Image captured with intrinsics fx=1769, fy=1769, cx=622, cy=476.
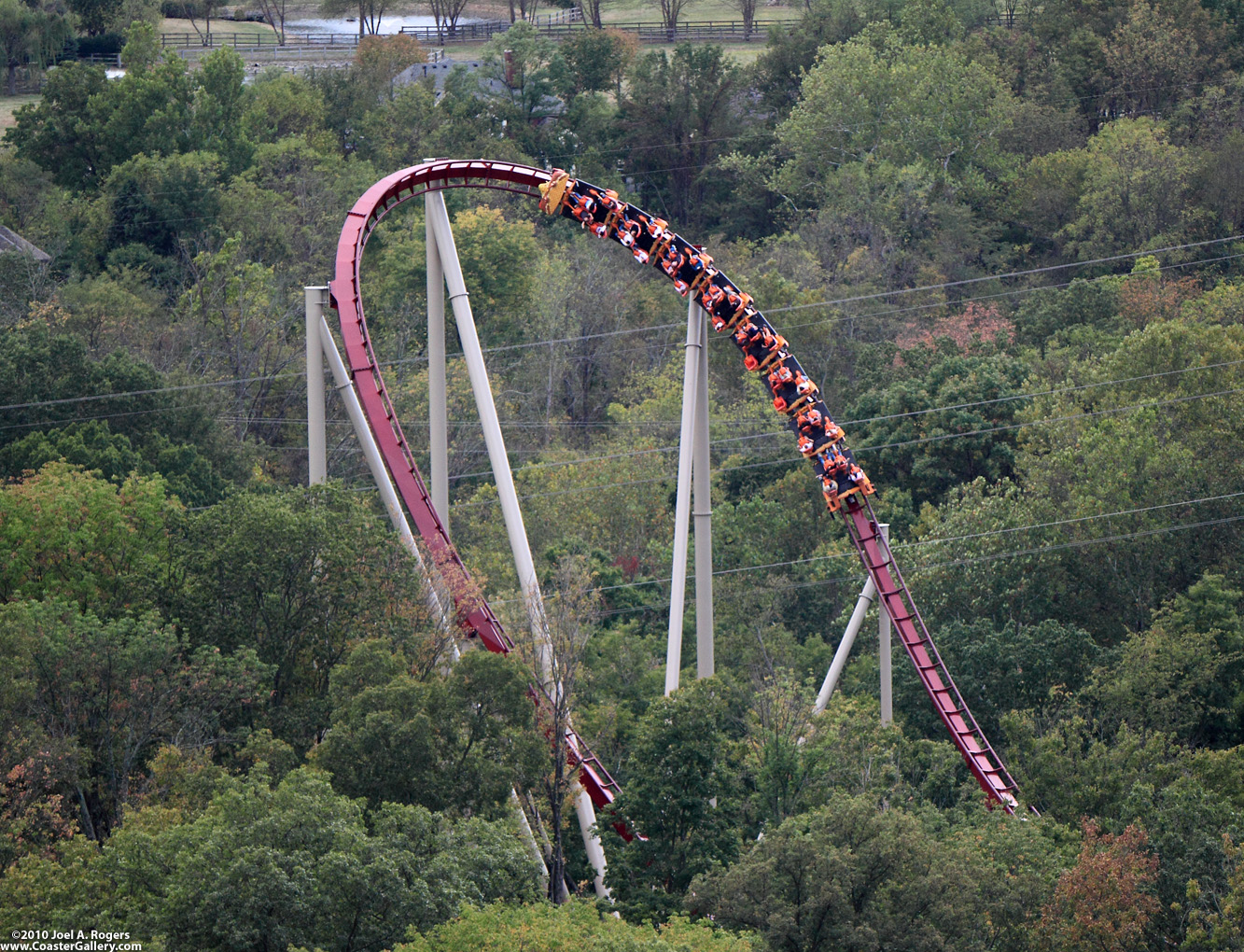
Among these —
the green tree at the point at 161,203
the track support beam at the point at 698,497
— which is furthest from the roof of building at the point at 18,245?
the track support beam at the point at 698,497

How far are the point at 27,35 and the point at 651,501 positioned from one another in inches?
1859

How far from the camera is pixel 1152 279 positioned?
57562mm

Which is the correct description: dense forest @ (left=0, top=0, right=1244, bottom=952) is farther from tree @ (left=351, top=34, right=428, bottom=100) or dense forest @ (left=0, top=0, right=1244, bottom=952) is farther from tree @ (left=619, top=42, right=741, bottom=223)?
tree @ (left=351, top=34, right=428, bottom=100)

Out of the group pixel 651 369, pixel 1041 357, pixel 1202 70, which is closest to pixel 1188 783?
pixel 1041 357

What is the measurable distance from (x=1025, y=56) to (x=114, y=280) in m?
41.2

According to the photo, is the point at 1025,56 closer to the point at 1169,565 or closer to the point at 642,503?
the point at 642,503

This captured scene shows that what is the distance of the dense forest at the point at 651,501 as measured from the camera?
71.9ft

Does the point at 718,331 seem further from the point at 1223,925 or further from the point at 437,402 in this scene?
the point at 1223,925

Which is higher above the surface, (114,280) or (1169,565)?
Answer: (114,280)

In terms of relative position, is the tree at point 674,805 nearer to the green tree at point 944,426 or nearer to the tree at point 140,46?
the green tree at point 944,426

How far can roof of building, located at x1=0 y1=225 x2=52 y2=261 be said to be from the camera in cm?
5575

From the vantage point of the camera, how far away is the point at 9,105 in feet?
261

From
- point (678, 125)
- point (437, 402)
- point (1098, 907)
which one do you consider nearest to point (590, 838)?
point (1098, 907)

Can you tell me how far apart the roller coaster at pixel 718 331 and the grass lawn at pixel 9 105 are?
53227mm
